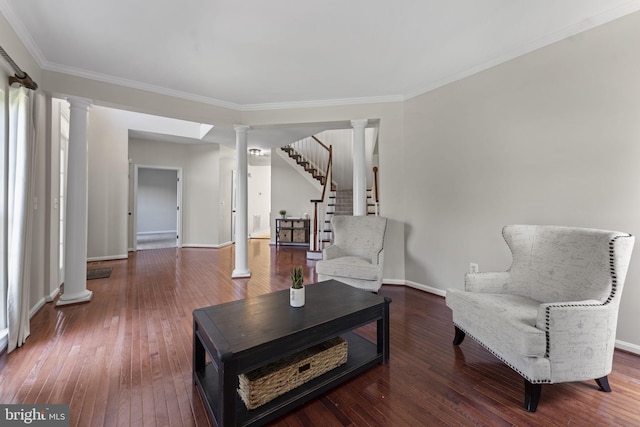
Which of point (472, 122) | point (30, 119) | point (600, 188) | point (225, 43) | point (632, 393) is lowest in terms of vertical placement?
point (632, 393)

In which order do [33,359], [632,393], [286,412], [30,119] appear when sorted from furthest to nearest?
[30,119], [33,359], [632,393], [286,412]

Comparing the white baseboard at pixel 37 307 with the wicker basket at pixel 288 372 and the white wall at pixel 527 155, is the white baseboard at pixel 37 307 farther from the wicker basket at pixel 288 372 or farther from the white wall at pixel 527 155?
the white wall at pixel 527 155

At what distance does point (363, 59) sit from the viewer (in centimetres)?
282

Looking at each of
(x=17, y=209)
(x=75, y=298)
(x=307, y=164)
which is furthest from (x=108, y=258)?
(x=307, y=164)

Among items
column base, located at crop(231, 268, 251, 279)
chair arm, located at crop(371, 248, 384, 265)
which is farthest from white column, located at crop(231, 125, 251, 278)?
chair arm, located at crop(371, 248, 384, 265)

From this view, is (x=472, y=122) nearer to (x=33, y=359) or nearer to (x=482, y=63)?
(x=482, y=63)

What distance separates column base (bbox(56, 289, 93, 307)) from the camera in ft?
9.84

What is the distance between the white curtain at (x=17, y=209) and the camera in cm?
208

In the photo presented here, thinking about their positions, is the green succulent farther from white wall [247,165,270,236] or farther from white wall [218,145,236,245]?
white wall [247,165,270,236]

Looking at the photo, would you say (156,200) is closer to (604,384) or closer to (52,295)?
(52,295)

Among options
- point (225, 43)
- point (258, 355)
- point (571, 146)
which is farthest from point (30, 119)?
point (571, 146)

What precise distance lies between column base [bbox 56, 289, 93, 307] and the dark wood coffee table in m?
2.43

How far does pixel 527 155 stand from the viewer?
2.64m

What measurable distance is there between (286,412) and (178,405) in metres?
0.64
